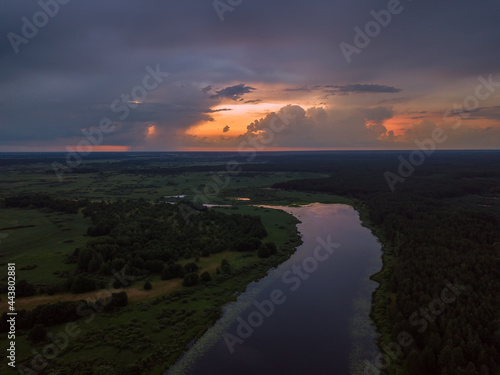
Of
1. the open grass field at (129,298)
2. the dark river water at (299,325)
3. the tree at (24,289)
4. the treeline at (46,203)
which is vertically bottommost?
the dark river water at (299,325)

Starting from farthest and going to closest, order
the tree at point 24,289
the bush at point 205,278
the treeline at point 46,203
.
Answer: the treeline at point 46,203 < the bush at point 205,278 < the tree at point 24,289

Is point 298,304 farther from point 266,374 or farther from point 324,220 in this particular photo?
point 324,220

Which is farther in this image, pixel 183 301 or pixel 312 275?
pixel 312 275

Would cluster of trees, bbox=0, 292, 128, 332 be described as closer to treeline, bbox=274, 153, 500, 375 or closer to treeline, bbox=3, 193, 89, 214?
treeline, bbox=274, 153, 500, 375

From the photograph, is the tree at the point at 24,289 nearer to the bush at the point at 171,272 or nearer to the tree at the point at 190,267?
the bush at the point at 171,272

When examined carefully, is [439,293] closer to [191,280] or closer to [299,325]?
[299,325]

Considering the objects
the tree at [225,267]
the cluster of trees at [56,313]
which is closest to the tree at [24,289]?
the cluster of trees at [56,313]

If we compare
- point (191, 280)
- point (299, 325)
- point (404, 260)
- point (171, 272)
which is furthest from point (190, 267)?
point (404, 260)

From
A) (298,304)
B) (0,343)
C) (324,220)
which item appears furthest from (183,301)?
(324,220)
